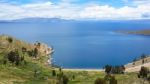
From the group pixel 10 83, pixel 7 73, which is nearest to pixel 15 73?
pixel 7 73

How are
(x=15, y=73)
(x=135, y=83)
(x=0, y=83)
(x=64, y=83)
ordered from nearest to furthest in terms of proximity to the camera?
(x=0, y=83)
(x=135, y=83)
(x=64, y=83)
(x=15, y=73)

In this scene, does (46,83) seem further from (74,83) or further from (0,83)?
(0,83)

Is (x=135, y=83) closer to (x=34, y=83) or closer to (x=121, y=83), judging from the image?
(x=121, y=83)

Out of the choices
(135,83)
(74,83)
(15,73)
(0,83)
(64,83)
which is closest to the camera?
(0,83)

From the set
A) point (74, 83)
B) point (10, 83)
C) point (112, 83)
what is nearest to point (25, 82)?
point (10, 83)

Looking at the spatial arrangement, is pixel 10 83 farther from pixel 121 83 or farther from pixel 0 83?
pixel 121 83

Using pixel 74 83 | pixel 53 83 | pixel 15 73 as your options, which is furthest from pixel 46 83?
pixel 15 73

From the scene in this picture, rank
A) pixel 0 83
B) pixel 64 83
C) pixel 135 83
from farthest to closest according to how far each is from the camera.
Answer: pixel 64 83
pixel 135 83
pixel 0 83

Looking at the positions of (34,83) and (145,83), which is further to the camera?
(34,83)

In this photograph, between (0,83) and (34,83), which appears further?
(34,83)
